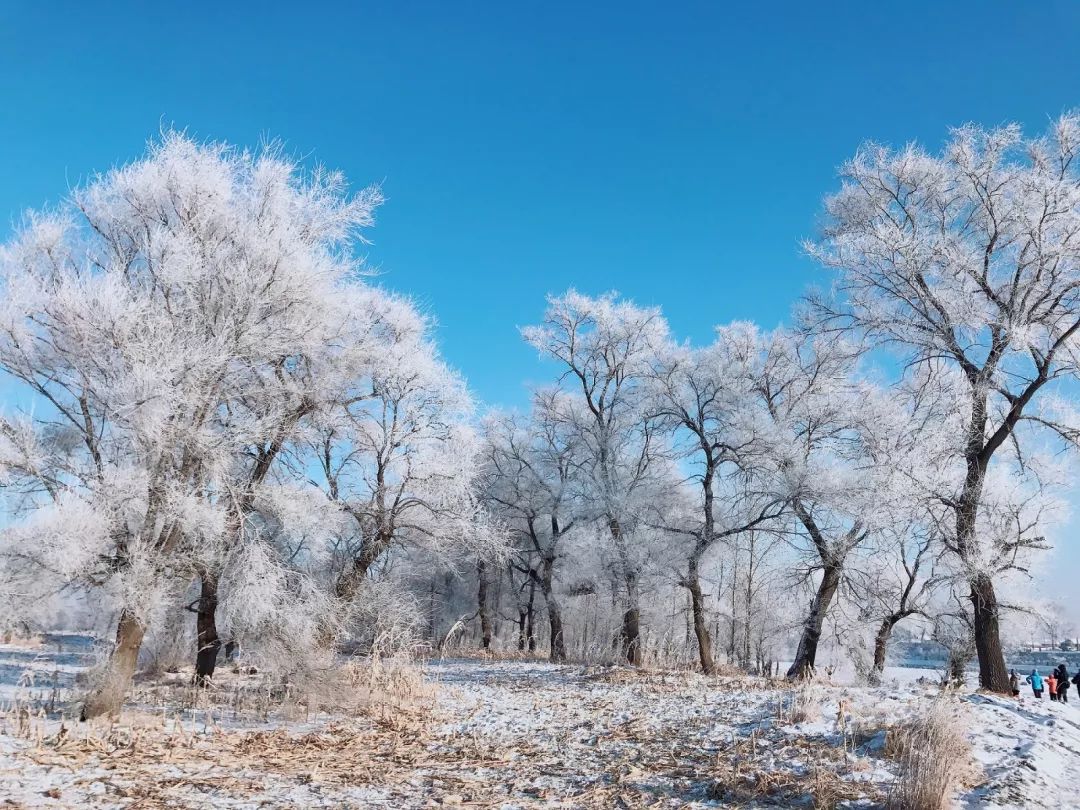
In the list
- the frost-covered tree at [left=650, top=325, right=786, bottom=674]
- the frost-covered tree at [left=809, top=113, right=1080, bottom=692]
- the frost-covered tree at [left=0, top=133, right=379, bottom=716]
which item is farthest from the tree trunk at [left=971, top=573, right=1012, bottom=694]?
the frost-covered tree at [left=0, top=133, right=379, bottom=716]

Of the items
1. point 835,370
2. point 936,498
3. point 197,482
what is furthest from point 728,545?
point 197,482

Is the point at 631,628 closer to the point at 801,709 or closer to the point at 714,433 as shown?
the point at 714,433

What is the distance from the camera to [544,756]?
751 cm

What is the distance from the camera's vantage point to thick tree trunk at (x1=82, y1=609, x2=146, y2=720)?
28.5 ft

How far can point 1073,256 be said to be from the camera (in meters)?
10.9

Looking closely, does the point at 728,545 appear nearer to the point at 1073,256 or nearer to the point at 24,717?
the point at 1073,256

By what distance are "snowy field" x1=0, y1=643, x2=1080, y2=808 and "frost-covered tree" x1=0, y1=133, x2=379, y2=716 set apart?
1934 millimetres

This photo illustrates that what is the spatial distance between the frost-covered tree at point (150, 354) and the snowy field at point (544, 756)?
1934mm

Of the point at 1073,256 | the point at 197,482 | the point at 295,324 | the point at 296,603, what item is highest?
the point at 1073,256

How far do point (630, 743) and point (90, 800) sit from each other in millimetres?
5015

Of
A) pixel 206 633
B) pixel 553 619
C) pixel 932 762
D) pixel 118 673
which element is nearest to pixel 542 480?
pixel 553 619

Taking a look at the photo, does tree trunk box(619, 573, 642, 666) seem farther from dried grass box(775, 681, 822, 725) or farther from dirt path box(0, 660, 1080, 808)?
dried grass box(775, 681, 822, 725)

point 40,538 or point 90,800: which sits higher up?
point 40,538

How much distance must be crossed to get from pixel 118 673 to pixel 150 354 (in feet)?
12.6
